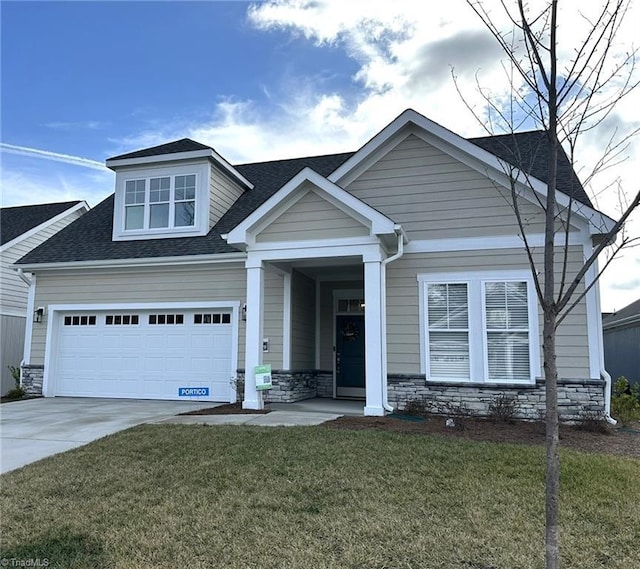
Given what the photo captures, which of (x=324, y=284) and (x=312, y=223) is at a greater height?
(x=312, y=223)

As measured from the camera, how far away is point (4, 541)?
374 cm

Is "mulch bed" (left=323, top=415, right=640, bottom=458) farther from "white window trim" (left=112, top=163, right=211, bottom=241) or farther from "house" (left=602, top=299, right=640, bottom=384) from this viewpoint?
"house" (left=602, top=299, right=640, bottom=384)

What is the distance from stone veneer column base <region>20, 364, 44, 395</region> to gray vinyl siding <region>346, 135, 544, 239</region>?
888 cm

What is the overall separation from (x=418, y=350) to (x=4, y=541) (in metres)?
7.06

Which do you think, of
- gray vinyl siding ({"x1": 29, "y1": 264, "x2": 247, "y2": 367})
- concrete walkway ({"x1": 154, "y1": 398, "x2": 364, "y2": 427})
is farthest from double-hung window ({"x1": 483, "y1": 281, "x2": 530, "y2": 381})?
gray vinyl siding ({"x1": 29, "y1": 264, "x2": 247, "y2": 367})

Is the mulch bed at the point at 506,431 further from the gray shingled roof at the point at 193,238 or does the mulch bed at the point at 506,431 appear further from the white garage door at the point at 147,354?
the gray shingled roof at the point at 193,238

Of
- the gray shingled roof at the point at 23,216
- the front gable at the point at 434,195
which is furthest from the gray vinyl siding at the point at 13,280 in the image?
the front gable at the point at 434,195

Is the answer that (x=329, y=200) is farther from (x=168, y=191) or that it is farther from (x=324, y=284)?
(x=168, y=191)

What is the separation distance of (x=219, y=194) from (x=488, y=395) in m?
8.06

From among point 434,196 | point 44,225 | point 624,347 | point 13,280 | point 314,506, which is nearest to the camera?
point 314,506

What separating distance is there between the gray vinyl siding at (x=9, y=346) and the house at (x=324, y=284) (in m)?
2.15

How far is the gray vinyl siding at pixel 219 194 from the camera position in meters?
12.2

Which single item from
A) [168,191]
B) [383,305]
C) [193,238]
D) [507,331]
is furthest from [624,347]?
[168,191]

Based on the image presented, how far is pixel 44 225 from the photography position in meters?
17.7
